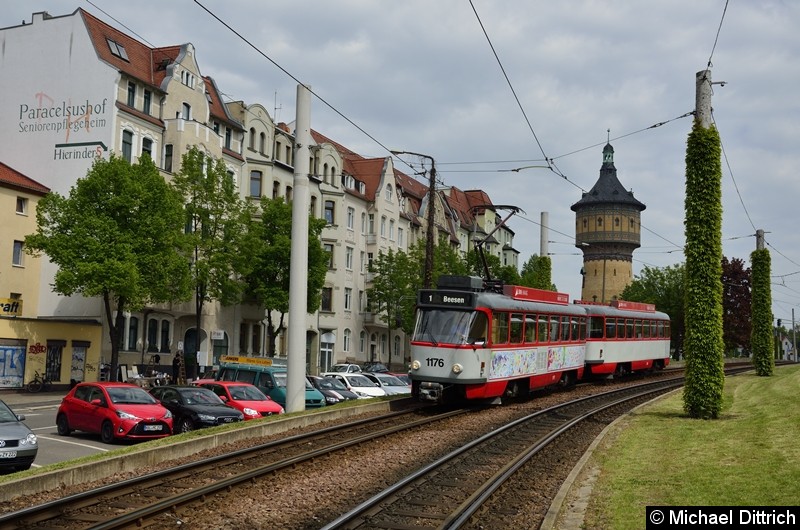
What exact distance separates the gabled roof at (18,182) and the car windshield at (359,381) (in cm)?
2015

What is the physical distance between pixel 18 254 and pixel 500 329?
2830 centimetres

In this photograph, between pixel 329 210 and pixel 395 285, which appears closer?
pixel 395 285

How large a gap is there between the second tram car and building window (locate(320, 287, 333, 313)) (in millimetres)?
28330

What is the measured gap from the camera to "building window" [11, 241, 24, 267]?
41.3 m

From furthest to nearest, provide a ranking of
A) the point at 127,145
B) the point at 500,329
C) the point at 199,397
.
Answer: the point at 127,145 < the point at 500,329 < the point at 199,397

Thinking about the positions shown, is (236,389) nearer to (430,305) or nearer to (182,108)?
(430,305)

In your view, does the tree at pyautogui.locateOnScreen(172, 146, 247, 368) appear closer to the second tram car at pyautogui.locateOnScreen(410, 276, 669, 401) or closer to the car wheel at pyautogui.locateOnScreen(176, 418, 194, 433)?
the second tram car at pyautogui.locateOnScreen(410, 276, 669, 401)

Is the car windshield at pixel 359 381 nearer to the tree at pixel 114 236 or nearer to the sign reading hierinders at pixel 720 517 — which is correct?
the tree at pixel 114 236

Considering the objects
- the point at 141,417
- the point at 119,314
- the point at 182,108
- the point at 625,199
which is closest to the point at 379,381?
the point at 119,314

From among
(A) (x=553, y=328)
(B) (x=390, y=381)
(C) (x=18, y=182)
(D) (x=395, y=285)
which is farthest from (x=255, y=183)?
(A) (x=553, y=328)

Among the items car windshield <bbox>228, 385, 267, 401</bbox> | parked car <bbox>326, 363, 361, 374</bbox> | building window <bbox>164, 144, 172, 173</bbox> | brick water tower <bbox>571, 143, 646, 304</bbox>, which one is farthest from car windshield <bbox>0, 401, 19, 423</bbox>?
brick water tower <bbox>571, 143, 646, 304</bbox>

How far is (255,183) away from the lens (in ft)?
173

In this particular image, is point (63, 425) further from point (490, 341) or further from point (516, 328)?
point (516, 328)

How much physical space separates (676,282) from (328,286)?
44.5m
